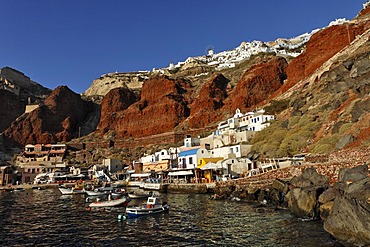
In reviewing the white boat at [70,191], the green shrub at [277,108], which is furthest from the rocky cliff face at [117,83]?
the white boat at [70,191]

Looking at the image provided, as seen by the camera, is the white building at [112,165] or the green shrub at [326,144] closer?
the green shrub at [326,144]

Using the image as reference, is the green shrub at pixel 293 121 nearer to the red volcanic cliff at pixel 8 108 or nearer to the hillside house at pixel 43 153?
the hillside house at pixel 43 153

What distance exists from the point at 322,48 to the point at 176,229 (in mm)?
87948

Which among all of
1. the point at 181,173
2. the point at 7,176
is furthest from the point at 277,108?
the point at 7,176

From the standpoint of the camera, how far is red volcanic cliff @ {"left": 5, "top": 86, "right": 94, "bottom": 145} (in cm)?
12381

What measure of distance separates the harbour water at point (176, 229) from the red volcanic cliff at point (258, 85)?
74214 mm

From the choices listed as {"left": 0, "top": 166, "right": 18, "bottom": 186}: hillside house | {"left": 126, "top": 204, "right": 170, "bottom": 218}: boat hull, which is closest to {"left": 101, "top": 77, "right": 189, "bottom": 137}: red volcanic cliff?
{"left": 0, "top": 166, "right": 18, "bottom": 186}: hillside house

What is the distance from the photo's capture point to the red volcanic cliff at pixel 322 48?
287 feet

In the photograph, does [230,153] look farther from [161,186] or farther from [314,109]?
[314,109]

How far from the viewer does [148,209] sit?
29266 mm

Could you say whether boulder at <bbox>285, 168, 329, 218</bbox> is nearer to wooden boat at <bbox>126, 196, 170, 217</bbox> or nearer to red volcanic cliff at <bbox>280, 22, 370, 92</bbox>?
wooden boat at <bbox>126, 196, 170, 217</bbox>

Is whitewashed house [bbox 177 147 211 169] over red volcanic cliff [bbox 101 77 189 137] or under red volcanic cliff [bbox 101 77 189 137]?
under

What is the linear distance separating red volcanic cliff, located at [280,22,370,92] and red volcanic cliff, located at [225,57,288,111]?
714 centimetres

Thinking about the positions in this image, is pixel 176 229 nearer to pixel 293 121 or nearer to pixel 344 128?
pixel 344 128
